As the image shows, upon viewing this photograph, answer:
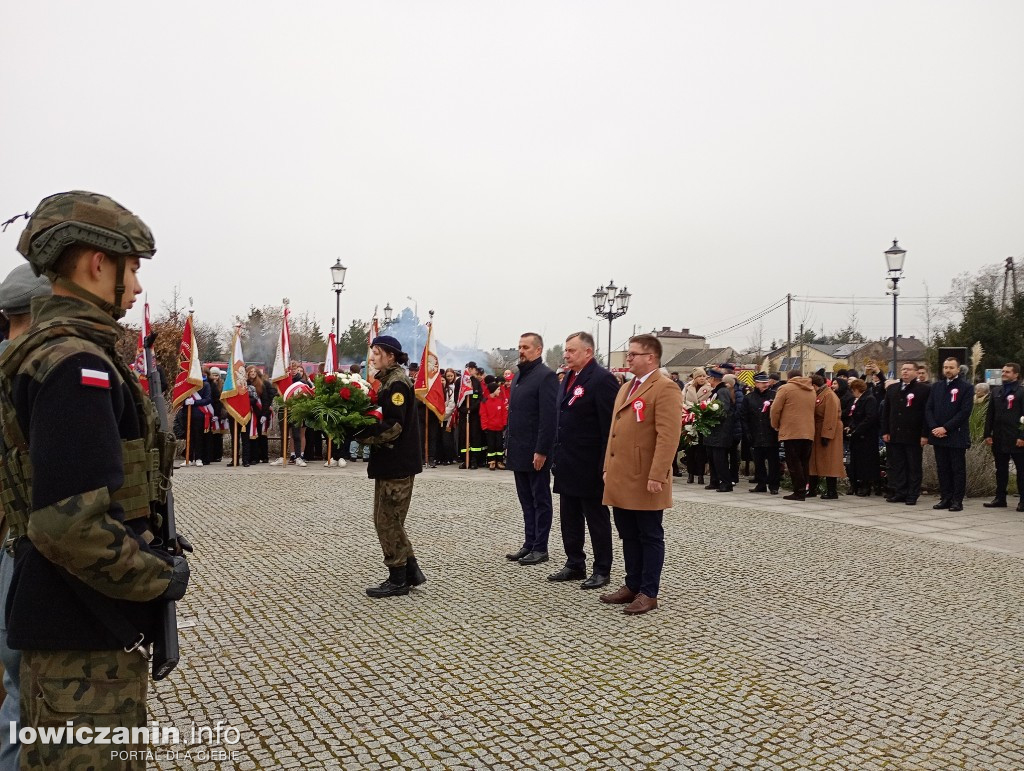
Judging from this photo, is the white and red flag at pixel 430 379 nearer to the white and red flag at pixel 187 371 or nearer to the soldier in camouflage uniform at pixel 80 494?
the white and red flag at pixel 187 371

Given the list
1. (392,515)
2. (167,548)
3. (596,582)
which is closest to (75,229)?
(167,548)

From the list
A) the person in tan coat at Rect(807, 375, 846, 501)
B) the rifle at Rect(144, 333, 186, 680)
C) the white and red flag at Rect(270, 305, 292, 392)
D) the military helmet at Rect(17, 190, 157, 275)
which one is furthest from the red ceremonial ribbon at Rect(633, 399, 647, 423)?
the white and red flag at Rect(270, 305, 292, 392)

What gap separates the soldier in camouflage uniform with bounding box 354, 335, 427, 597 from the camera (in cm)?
632

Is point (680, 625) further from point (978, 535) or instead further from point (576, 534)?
point (978, 535)

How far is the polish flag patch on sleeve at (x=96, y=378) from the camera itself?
6.97 ft

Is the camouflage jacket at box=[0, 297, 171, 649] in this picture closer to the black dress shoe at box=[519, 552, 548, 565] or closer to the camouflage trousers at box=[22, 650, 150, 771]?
the camouflage trousers at box=[22, 650, 150, 771]

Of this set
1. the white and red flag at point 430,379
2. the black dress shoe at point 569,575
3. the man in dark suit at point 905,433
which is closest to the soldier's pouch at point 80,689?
the black dress shoe at point 569,575

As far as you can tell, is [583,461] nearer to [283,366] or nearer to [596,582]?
[596,582]

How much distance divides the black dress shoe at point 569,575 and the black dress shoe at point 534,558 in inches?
21.4

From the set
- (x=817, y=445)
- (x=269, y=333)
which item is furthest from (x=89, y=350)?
(x=269, y=333)

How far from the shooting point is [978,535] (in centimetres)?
965

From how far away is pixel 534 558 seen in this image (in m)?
7.84

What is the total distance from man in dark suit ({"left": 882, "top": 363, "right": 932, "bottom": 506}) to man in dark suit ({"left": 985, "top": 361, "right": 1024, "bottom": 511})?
993 mm

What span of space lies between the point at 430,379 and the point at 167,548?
14794 mm
